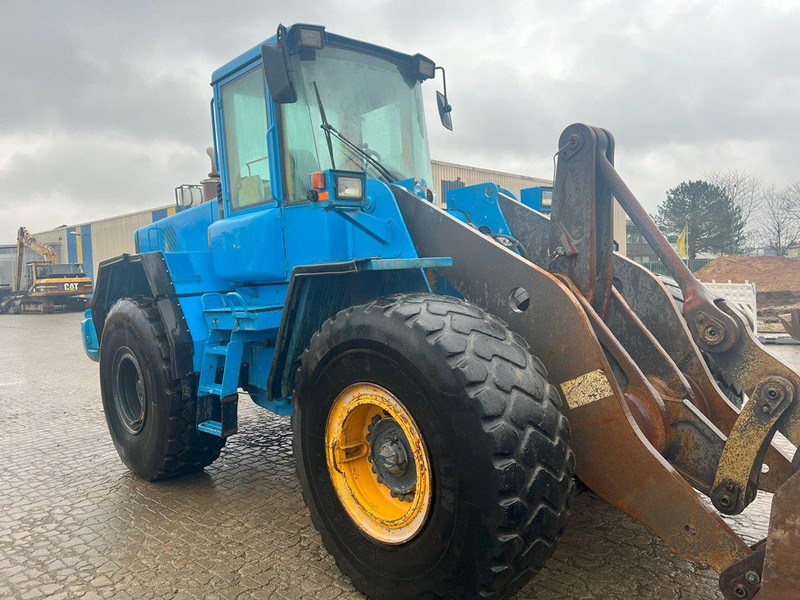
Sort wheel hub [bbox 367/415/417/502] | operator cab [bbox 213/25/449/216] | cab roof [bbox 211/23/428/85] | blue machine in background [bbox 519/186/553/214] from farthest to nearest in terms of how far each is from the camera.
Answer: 1. blue machine in background [bbox 519/186/553/214]
2. cab roof [bbox 211/23/428/85]
3. operator cab [bbox 213/25/449/216]
4. wheel hub [bbox 367/415/417/502]

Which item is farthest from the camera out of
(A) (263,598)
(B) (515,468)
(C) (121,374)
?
(C) (121,374)

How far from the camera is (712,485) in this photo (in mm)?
2566

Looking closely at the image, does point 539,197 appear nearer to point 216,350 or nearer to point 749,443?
point 216,350

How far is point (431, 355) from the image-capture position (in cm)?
244

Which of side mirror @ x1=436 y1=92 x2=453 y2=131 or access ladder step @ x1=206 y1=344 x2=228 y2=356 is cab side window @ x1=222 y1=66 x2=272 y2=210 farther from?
side mirror @ x1=436 y1=92 x2=453 y2=131

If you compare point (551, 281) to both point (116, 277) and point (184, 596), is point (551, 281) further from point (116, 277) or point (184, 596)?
point (116, 277)

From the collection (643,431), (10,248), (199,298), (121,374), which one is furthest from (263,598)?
(10,248)

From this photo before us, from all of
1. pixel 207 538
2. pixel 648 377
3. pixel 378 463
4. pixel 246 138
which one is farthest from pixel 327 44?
pixel 207 538

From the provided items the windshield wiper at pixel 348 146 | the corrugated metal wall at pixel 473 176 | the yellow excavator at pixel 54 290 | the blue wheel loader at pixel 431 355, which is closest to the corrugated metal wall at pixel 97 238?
the yellow excavator at pixel 54 290

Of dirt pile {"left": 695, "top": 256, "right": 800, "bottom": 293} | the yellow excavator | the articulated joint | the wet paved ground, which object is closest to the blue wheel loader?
the articulated joint

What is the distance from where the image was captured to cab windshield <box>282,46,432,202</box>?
3750 mm

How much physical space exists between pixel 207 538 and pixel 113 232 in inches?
1527

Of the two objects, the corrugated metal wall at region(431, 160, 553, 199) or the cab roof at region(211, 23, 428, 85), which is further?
the corrugated metal wall at region(431, 160, 553, 199)

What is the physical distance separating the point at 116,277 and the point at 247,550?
2.91 m
